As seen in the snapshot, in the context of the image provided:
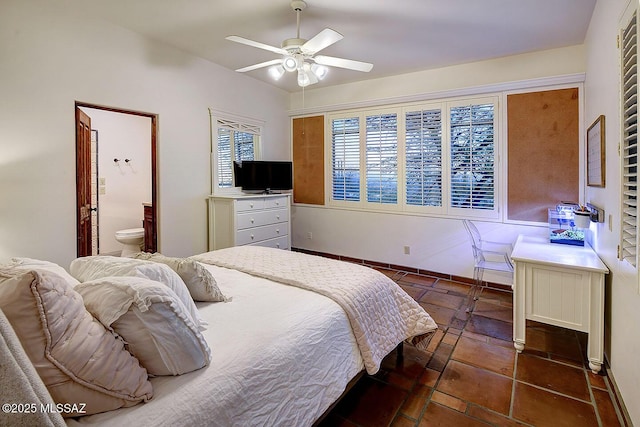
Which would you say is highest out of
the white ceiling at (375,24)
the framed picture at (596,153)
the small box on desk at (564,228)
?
the white ceiling at (375,24)

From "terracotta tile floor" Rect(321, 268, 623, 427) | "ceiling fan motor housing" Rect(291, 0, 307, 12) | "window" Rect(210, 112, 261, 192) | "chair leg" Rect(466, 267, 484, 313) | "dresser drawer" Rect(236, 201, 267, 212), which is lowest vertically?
"terracotta tile floor" Rect(321, 268, 623, 427)

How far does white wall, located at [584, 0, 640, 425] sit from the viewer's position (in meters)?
1.63

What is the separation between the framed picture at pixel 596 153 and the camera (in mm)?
2324

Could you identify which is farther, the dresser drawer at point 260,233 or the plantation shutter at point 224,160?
the plantation shutter at point 224,160

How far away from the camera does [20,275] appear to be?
91cm

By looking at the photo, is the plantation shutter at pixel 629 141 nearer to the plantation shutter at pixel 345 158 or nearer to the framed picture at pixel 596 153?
the framed picture at pixel 596 153

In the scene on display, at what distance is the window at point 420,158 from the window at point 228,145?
49.1 inches

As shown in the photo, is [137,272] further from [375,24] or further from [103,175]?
[103,175]

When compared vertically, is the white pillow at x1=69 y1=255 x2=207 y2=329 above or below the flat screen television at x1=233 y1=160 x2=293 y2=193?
below

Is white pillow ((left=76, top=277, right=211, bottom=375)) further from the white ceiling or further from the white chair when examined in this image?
the white chair

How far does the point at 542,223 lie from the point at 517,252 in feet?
4.47

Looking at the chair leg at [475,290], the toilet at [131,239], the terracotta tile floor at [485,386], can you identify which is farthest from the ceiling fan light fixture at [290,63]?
the toilet at [131,239]

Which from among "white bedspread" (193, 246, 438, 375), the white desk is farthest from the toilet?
the white desk

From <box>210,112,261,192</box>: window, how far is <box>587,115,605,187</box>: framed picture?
389 cm
